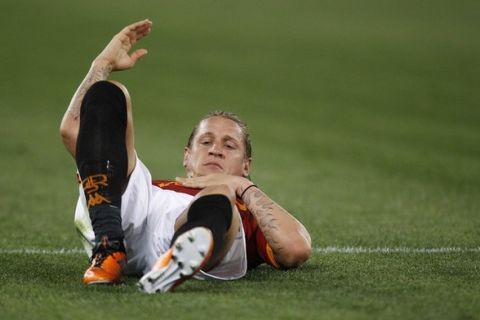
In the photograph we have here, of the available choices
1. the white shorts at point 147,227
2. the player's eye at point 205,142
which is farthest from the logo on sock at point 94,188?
the player's eye at point 205,142

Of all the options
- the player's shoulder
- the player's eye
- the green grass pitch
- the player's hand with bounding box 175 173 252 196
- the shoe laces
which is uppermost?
the player's eye

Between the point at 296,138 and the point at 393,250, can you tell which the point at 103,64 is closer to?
the point at 393,250

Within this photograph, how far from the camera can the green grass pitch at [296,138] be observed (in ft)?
15.8

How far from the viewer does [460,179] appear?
12.5 metres

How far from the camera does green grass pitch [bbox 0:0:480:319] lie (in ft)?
15.8

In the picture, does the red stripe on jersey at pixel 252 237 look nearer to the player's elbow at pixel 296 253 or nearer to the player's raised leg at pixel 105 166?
the player's elbow at pixel 296 253

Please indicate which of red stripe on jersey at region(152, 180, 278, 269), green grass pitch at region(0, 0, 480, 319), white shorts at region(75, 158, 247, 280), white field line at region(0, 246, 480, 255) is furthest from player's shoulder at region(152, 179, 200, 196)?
white field line at region(0, 246, 480, 255)

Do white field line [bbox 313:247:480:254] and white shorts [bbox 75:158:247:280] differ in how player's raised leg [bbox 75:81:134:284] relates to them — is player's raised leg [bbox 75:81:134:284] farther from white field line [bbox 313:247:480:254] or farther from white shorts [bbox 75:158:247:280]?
white field line [bbox 313:247:480:254]

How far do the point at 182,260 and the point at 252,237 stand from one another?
1.13 metres

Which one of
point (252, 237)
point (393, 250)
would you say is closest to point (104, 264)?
point (252, 237)

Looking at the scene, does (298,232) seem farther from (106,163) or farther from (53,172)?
(53,172)

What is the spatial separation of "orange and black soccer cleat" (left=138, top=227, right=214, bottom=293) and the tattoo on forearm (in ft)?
2.50

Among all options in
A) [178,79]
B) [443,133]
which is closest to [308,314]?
[443,133]

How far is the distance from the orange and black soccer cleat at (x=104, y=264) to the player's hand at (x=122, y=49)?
140 cm
